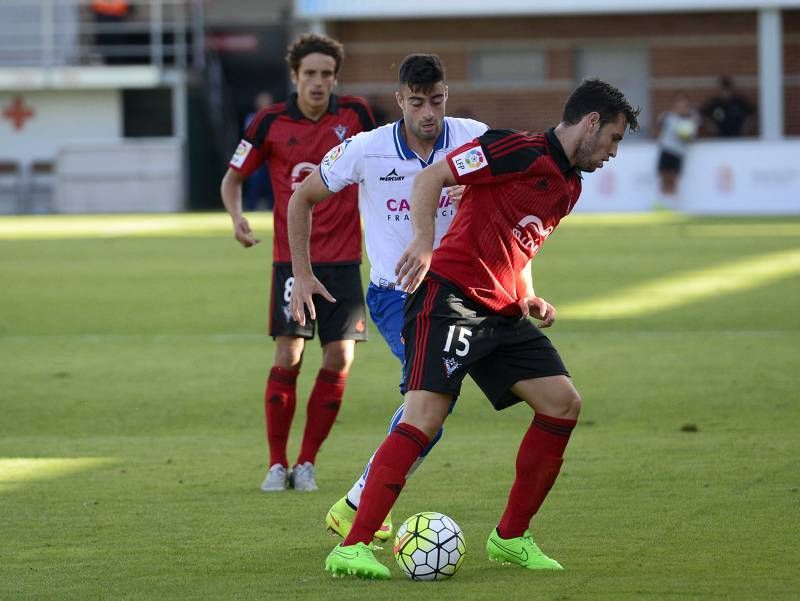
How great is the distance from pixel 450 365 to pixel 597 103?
1.02 m

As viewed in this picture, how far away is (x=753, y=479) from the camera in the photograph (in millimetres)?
6723

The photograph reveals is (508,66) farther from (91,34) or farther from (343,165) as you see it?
(343,165)

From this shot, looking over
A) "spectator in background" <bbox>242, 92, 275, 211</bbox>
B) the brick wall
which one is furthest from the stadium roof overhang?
the brick wall

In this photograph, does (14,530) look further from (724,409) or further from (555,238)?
(555,238)

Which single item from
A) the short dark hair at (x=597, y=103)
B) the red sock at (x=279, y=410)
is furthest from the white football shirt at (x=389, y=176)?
the red sock at (x=279, y=410)

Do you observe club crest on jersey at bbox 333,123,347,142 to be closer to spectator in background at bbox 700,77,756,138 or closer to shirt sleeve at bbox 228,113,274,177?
shirt sleeve at bbox 228,113,274,177

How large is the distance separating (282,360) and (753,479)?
2.24 metres

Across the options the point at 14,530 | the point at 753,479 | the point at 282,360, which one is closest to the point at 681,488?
the point at 753,479

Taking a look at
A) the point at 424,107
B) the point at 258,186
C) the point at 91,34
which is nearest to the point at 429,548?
the point at 424,107

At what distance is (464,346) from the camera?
508cm

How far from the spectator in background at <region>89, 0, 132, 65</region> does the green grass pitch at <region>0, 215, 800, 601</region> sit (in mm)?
16810

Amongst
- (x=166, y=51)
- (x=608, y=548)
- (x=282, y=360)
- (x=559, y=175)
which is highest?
(x=166, y=51)

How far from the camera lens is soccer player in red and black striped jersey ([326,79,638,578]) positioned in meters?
4.98

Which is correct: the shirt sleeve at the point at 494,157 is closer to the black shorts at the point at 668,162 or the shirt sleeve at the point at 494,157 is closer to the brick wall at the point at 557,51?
the black shorts at the point at 668,162
